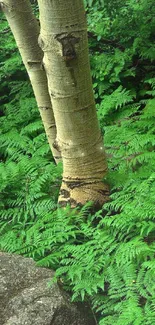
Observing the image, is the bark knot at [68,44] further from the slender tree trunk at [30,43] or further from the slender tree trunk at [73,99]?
the slender tree trunk at [30,43]

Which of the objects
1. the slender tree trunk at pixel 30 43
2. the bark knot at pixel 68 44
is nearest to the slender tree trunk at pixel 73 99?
the bark knot at pixel 68 44

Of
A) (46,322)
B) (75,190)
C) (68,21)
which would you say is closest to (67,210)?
(75,190)

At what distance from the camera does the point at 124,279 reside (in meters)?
2.68

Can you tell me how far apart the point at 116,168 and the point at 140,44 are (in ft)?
9.69

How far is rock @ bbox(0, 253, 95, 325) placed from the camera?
2.62m

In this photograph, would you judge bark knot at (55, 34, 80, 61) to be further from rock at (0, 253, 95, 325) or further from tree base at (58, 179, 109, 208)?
rock at (0, 253, 95, 325)

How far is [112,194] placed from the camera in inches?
136

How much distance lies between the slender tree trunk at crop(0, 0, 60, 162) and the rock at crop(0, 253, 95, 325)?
4.56 feet

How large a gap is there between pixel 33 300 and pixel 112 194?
110 centimetres

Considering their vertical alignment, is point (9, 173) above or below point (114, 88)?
below

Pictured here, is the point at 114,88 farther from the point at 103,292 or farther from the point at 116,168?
the point at 103,292

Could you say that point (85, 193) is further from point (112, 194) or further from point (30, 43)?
point (30, 43)

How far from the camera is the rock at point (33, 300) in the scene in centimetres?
262

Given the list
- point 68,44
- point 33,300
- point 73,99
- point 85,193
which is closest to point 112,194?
point 85,193
